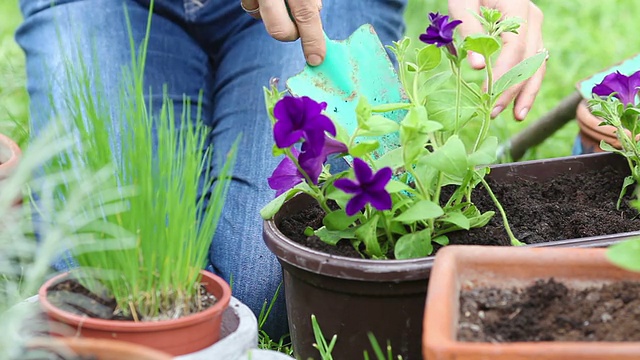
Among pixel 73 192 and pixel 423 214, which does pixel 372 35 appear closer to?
pixel 423 214

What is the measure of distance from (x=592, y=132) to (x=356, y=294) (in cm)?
88

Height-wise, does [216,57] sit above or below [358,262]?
below

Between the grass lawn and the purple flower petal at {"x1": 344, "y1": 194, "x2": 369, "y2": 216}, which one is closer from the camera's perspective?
the purple flower petal at {"x1": 344, "y1": 194, "x2": 369, "y2": 216}

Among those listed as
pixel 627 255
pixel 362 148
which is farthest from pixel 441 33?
pixel 627 255

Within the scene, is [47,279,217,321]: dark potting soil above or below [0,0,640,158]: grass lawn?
above

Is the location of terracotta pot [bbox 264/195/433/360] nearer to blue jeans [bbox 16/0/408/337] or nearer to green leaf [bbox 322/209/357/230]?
green leaf [bbox 322/209/357/230]

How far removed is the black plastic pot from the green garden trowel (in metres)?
0.24

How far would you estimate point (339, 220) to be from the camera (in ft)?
3.80

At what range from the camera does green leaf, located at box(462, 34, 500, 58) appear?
3.72 feet

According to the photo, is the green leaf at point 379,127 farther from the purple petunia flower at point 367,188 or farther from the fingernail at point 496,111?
the fingernail at point 496,111

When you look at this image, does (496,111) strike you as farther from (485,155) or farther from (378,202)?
(378,202)

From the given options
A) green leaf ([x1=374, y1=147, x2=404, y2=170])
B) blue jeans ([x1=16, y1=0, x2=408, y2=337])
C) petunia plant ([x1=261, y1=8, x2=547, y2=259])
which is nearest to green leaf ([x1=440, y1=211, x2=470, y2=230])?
petunia plant ([x1=261, y1=8, x2=547, y2=259])

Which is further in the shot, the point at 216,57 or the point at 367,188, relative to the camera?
the point at 216,57

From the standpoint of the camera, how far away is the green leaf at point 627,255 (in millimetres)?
845
